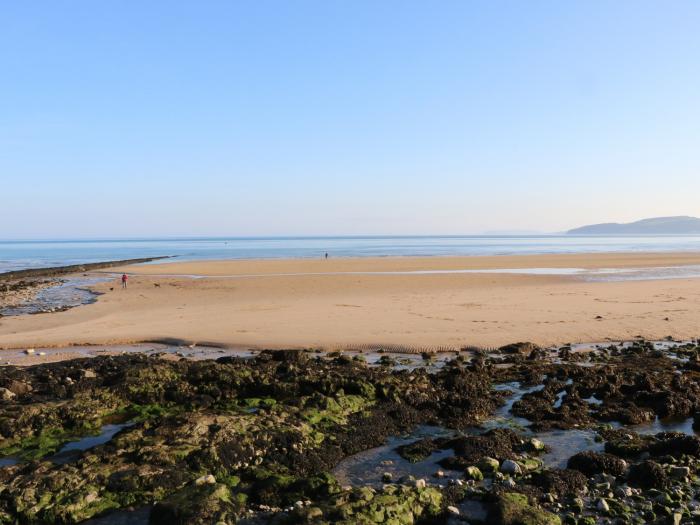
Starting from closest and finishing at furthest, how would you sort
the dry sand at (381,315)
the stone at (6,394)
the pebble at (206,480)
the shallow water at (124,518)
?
the shallow water at (124,518), the pebble at (206,480), the stone at (6,394), the dry sand at (381,315)

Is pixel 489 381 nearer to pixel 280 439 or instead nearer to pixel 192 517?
pixel 280 439

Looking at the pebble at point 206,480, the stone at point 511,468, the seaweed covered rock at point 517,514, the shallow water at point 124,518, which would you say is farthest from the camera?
the stone at point 511,468

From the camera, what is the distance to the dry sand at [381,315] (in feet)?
58.5

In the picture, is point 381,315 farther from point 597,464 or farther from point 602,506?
point 602,506

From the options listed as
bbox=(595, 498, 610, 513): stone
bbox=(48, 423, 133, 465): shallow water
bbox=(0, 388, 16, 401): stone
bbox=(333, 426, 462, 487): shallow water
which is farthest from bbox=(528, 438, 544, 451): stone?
bbox=(0, 388, 16, 401): stone

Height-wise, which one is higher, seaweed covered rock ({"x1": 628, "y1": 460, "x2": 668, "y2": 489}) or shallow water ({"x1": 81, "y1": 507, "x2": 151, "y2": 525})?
seaweed covered rock ({"x1": 628, "y1": 460, "x2": 668, "y2": 489})

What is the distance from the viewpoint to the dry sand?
17828 mm

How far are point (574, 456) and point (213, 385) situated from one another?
24.1ft

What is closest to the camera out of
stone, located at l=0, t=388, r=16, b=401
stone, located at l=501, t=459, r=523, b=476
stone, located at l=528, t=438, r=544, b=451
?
stone, located at l=501, t=459, r=523, b=476

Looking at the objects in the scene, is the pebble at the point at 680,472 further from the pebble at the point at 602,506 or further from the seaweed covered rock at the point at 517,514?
the seaweed covered rock at the point at 517,514

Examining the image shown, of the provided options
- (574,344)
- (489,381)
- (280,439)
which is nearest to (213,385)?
(280,439)

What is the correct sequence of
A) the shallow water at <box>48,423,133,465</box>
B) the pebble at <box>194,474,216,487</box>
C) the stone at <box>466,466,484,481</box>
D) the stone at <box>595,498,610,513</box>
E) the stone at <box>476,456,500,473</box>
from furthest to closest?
the shallow water at <box>48,423,133,465</box> → the stone at <box>476,456,500,473</box> → the stone at <box>466,466,484,481</box> → the pebble at <box>194,474,216,487</box> → the stone at <box>595,498,610,513</box>

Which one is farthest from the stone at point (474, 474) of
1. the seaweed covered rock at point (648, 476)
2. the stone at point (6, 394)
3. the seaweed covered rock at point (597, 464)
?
the stone at point (6, 394)

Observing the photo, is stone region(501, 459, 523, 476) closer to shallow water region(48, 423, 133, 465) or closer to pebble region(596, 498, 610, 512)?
pebble region(596, 498, 610, 512)
